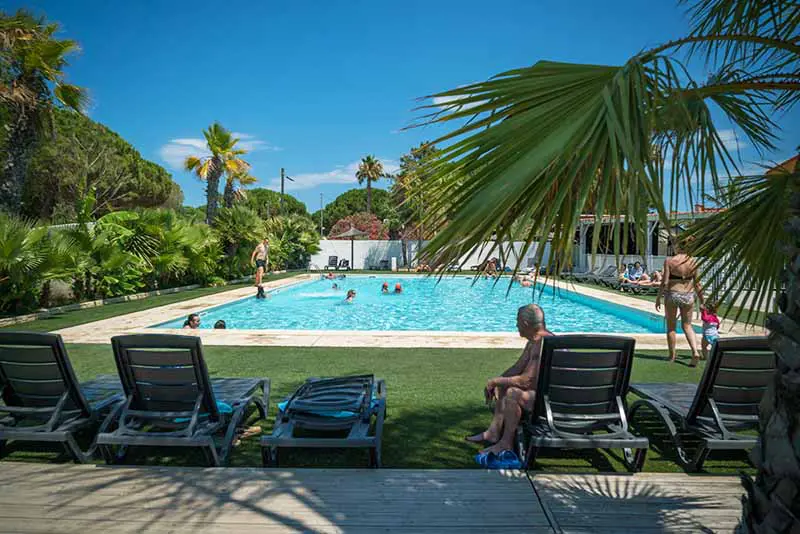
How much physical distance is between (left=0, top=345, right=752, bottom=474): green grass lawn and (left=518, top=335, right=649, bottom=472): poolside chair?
1.12 ft

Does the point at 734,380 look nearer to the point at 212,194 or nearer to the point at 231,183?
the point at 212,194

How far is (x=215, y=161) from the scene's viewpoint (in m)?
24.2

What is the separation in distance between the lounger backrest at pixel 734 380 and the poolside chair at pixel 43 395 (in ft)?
13.9

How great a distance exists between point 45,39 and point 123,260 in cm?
575

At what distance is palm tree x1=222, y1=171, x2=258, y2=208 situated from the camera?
25291mm

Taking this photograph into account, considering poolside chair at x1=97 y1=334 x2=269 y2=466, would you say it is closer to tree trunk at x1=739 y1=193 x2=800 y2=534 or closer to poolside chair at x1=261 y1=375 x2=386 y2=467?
poolside chair at x1=261 y1=375 x2=386 y2=467

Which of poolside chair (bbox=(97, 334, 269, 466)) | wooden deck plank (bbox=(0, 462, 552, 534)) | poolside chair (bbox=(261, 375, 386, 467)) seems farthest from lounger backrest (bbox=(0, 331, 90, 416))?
poolside chair (bbox=(261, 375, 386, 467))

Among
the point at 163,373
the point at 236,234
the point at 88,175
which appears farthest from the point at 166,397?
the point at 88,175

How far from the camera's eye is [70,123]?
29.0 m

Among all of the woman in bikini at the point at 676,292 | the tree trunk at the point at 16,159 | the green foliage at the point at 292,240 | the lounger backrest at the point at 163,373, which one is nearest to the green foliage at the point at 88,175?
the green foliage at the point at 292,240

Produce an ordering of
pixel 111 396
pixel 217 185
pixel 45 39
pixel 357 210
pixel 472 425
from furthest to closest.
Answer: pixel 357 210 < pixel 217 185 < pixel 45 39 < pixel 472 425 < pixel 111 396

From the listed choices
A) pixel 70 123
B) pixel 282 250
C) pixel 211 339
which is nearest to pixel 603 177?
pixel 211 339

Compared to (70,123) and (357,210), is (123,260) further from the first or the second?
(357,210)

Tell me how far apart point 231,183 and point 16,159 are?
13.4 meters
